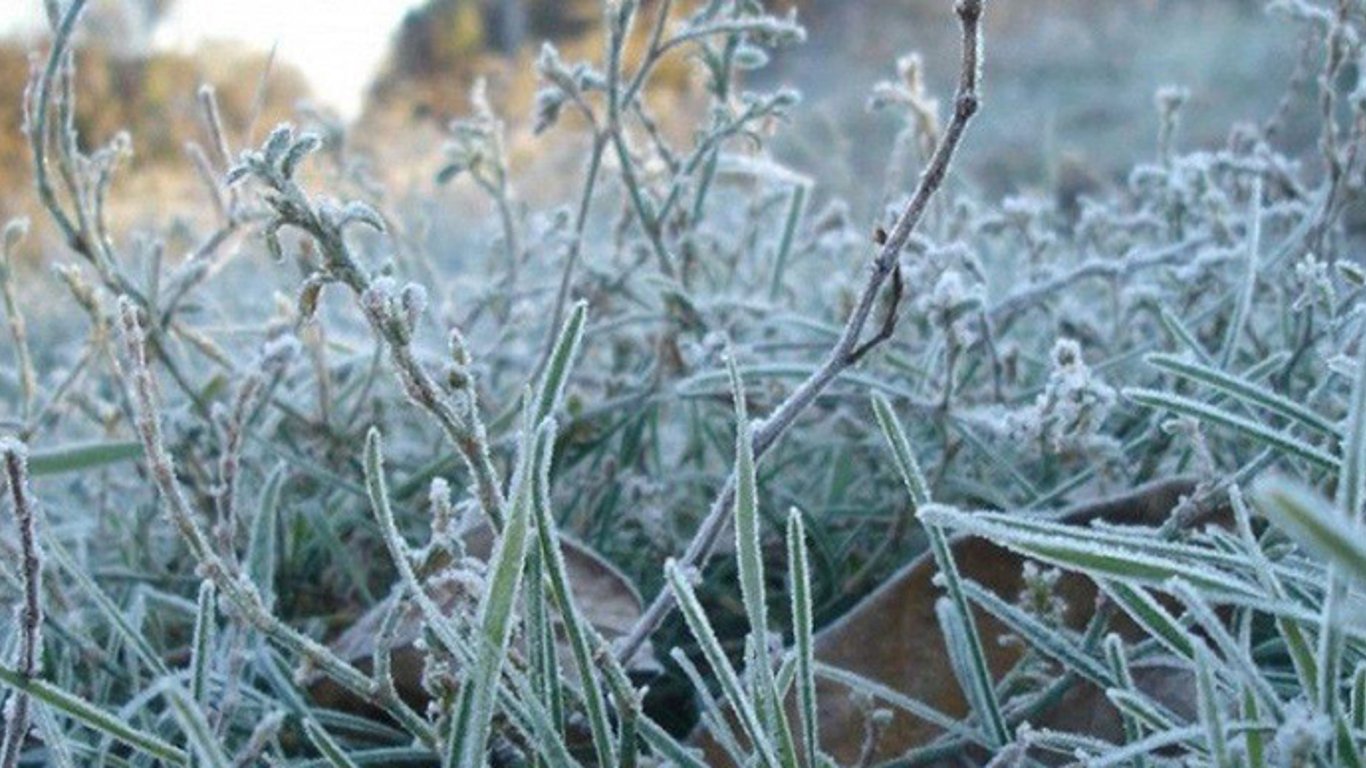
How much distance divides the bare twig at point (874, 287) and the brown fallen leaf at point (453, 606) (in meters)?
0.10

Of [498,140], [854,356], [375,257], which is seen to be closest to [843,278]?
[498,140]

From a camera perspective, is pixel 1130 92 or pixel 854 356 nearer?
pixel 854 356

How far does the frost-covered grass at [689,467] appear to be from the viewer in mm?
510

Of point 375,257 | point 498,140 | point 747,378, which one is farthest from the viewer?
point 375,257

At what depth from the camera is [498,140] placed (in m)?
1.03

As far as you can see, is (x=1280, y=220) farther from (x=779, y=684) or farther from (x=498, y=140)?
(x=779, y=684)

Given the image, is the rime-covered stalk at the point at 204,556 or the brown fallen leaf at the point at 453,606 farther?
the brown fallen leaf at the point at 453,606

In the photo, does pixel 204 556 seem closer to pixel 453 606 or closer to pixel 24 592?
pixel 24 592

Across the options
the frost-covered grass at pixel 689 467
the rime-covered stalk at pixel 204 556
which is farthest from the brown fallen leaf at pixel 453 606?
the rime-covered stalk at pixel 204 556

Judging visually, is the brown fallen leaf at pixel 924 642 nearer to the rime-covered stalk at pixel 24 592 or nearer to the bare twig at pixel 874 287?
the bare twig at pixel 874 287

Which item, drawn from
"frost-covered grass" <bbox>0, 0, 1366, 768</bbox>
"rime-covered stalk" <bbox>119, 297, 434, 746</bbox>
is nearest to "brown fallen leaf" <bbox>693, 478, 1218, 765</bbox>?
"frost-covered grass" <bbox>0, 0, 1366, 768</bbox>

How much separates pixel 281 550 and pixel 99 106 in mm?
6592

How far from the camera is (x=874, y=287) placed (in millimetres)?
528

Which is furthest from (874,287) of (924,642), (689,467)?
(689,467)
